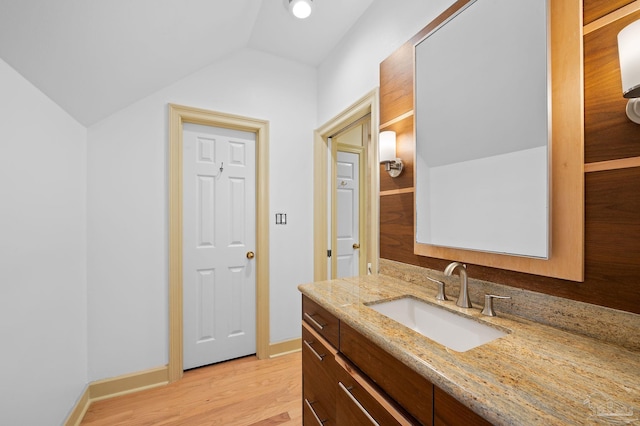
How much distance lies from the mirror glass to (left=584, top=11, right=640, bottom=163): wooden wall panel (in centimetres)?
10

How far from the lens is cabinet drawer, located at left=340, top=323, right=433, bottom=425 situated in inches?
26.2

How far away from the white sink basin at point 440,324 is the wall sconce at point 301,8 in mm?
1906

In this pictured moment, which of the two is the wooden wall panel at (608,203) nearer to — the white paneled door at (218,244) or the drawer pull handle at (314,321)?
the drawer pull handle at (314,321)

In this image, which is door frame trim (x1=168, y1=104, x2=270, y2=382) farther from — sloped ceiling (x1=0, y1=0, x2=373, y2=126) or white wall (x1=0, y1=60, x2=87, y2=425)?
white wall (x1=0, y1=60, x2=87, y2=425)

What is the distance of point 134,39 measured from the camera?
4.55 ft

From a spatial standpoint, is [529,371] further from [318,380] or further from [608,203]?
[318,380]

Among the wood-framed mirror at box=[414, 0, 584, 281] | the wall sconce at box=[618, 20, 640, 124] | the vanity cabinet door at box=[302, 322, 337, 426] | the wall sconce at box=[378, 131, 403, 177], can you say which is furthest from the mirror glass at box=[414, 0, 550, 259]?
the vanity cabinet door at box=[302, 322, 337, 426]

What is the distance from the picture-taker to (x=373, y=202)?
172 cm

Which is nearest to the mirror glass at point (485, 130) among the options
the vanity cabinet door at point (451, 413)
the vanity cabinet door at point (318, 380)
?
the vanity cabinet door at point (451, 413)

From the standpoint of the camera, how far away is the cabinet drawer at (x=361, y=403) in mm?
754

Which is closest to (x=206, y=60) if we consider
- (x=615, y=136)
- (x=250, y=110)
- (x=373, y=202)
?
(x=250, y=110)

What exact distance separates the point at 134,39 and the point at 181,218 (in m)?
1.18

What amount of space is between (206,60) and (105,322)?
2.07 m

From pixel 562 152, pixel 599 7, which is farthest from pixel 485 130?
pixel 599 7
